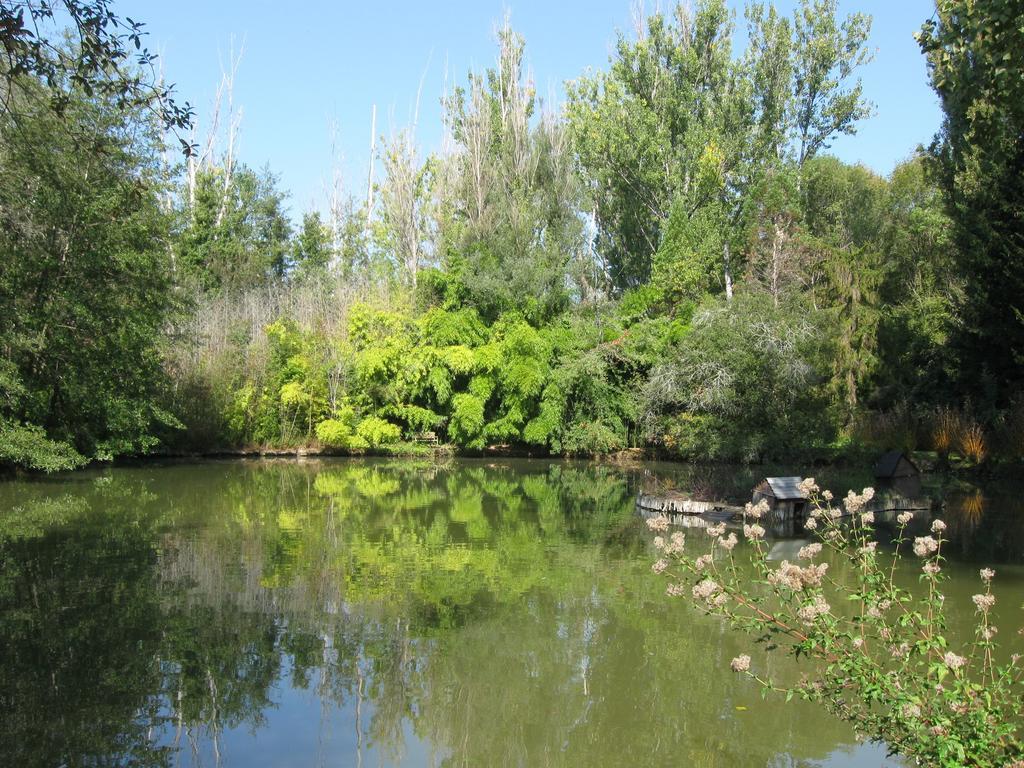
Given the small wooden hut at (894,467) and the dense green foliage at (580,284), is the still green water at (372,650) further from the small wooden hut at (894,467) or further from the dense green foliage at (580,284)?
the dense green foliage at (580,284)

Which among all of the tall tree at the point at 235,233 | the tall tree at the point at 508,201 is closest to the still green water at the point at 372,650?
the tall tree at the point at 508,201

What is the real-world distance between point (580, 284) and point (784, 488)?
18833mm

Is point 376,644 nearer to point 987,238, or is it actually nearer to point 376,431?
point 987,238

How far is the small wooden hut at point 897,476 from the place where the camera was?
48.1 ft

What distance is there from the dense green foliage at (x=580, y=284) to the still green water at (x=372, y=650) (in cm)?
441

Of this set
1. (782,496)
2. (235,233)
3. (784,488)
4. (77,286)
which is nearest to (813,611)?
(782,496)

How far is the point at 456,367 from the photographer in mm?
24297

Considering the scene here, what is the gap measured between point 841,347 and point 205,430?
1693 cm

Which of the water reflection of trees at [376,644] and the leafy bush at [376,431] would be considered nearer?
the water reflection of trees at [376,644]

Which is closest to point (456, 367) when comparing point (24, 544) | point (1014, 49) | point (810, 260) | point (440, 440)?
point (440, 440)

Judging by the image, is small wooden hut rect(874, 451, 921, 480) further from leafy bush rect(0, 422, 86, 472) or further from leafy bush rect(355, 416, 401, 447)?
leafy bush rect(0, 422, 86, 472)

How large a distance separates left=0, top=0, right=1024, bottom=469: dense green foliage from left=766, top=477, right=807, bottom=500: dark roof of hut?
3838 millimetres

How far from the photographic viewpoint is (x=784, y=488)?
13.2 meters

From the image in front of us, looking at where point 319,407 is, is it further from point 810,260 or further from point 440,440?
point 810,260
